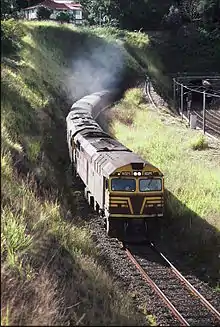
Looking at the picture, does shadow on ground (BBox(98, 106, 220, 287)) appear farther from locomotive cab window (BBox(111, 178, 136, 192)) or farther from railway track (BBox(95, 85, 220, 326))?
locomotive cab window (BBox(111, 178, 136, 192))

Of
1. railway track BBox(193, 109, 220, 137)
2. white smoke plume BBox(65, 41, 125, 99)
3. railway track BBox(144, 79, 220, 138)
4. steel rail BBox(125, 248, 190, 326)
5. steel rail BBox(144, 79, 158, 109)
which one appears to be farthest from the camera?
white smoke plume BBox(65, 41, 125, 99)

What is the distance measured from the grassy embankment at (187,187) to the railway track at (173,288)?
872 mm

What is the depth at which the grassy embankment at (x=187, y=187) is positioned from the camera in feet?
59.5

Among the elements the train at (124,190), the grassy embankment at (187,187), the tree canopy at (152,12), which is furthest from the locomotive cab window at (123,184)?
the tree canopy at (152,12)

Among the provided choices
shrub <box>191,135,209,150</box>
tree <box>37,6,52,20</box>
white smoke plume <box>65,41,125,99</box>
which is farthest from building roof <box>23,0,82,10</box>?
shrub <box>191,135,209,150</box>

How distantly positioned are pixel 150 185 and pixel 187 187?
4433 millimetres

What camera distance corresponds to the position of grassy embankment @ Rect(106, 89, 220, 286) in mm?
18141

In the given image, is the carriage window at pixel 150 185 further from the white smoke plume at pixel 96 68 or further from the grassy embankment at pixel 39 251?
the white smoke plume at pixel 96 68

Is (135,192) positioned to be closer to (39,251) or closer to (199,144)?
(39,251)

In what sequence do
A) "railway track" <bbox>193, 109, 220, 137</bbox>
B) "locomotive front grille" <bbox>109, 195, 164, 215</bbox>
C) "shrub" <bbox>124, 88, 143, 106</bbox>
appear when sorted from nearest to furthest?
"locomotive front grille" <bbox>109, 195, 164, 215</bbox> < "railway track" <bbox>193, 109, 220, 137</bbox> < "shrub" <bbox>124, 88, 143, 106</bbox>

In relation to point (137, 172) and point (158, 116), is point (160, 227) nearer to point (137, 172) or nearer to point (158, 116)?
point (137, 172)

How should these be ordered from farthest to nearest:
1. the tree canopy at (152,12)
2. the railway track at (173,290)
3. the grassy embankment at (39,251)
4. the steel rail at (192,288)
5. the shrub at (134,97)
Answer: the tree canopy at (152,12) → the shrub at (134,97) → the steel rail at (192,288) → the railway track at (173,290) → the grassy embankment at (39,251)

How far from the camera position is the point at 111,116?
125ft

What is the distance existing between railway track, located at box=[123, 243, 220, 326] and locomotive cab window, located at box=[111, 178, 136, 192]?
2.04 metres
